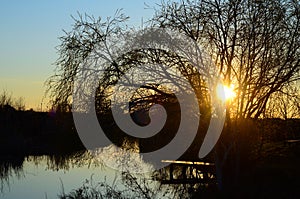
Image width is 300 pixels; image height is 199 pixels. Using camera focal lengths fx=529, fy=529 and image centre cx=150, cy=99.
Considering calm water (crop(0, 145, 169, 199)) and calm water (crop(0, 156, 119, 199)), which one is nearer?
calm water (crop(0, 145, 169, 199))

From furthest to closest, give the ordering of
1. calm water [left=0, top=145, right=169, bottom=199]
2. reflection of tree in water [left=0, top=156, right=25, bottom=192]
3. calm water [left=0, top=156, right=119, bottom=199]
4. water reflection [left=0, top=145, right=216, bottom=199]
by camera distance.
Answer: reflection of tree in water [left=0, top=156, right=25, bottom=192]
calm water [left=0, top=156, right=119, bottom=199]
calm water [left=0, top=145, right=169, bottom=199]
water reflection [left=0, top=145, right=216, bottom=199]

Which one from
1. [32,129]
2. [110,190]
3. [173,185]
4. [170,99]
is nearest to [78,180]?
[173,185]

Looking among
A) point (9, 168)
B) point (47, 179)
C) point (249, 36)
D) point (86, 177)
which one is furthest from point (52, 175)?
point (249, 36)

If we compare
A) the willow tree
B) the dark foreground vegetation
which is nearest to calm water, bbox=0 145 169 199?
the dark foreground vegetation

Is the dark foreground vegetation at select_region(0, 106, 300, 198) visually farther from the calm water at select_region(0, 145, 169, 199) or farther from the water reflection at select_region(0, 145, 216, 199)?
the calm water at select_region(0, 145, 169, 199)

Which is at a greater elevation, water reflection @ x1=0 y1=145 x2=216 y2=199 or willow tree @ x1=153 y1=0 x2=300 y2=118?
willow tree @ x1=153 y1=0 x2=300 y2=118

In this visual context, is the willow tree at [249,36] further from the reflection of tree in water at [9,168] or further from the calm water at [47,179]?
the reflection of tree in water at [9,168]

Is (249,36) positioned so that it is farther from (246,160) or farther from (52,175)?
(52,175)

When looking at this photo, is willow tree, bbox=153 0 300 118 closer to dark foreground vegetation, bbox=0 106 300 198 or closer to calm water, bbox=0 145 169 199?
dark foreground vegetation, bbox=0 106 300 198

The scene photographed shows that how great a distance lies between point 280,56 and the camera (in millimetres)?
13445

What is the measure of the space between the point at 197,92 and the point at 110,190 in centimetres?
393

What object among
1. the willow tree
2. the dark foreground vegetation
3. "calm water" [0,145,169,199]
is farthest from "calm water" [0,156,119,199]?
the willow tree

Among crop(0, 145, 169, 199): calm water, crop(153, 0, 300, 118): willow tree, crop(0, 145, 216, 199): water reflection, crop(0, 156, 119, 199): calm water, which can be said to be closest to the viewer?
crop(153, 0, 300, 118): willow tree

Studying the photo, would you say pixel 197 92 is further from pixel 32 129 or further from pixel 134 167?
pixel 32 129
